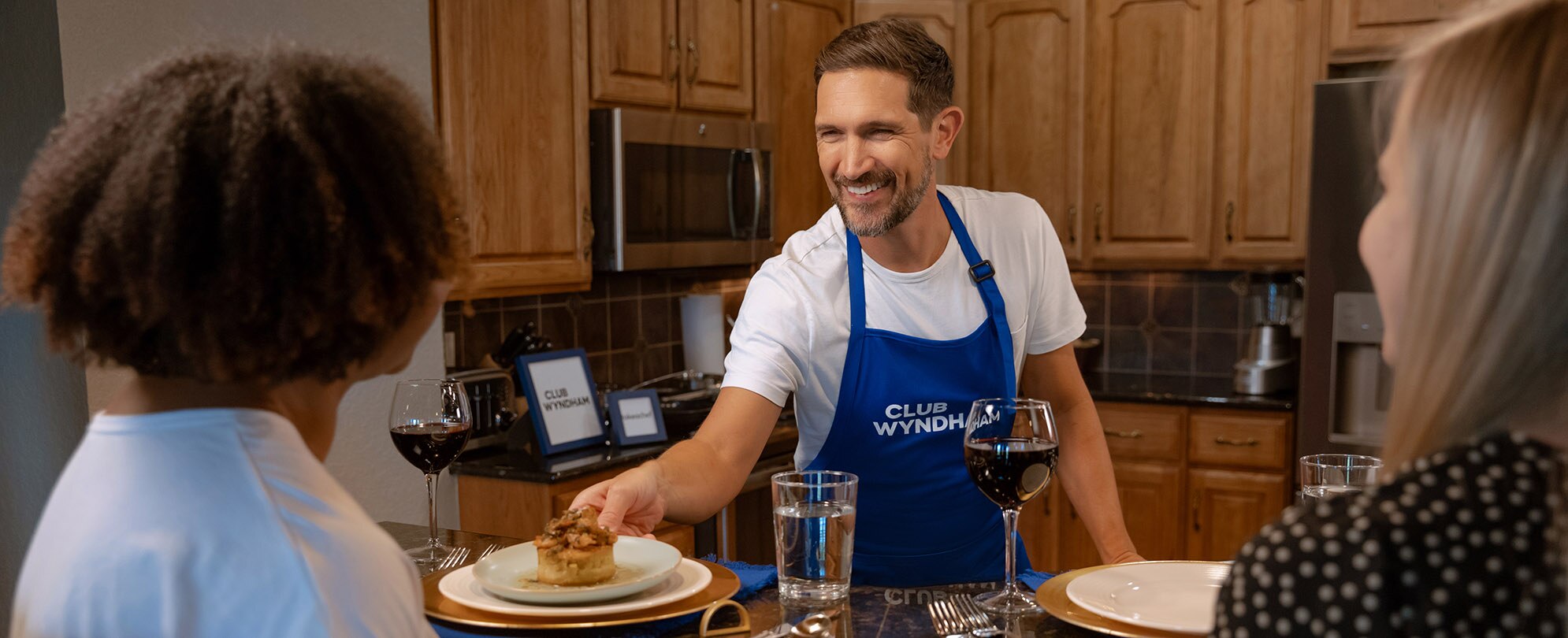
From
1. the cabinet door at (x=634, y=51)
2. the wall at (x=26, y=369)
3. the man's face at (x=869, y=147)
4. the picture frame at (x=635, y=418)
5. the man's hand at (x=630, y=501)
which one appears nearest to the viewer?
the man's hand at (x=630, y=501)

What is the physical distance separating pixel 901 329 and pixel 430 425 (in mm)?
815

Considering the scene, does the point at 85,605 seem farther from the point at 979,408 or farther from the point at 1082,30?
the point at 1082,30

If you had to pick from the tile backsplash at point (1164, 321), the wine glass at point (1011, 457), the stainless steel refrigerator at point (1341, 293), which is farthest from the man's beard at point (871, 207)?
the tile backsplash at point (1164, 321)

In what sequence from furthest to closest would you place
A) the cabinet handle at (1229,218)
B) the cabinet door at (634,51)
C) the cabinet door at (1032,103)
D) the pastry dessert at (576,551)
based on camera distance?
1. the cabinet door at (1032,103)
2. the cabinet handle at (1229,218)
3. the cabinet door at (634,51)
4. the pastry dessert at (576,551)

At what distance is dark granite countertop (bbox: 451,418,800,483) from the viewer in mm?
2965

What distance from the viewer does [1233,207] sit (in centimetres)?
420

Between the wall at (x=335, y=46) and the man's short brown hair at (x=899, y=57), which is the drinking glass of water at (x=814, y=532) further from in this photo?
the wall at (x=335, y=46)

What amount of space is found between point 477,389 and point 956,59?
2.21 meters

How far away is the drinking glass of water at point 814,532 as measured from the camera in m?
1.32

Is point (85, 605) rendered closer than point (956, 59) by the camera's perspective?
Yes

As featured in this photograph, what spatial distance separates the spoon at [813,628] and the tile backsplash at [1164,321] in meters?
3.58

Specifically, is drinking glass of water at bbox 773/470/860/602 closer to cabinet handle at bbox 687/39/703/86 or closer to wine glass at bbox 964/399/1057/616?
wine glass at bbox 964/399/1057/616

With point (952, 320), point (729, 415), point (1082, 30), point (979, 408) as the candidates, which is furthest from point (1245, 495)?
point (979, 408)

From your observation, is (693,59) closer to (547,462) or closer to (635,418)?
(635,418)
